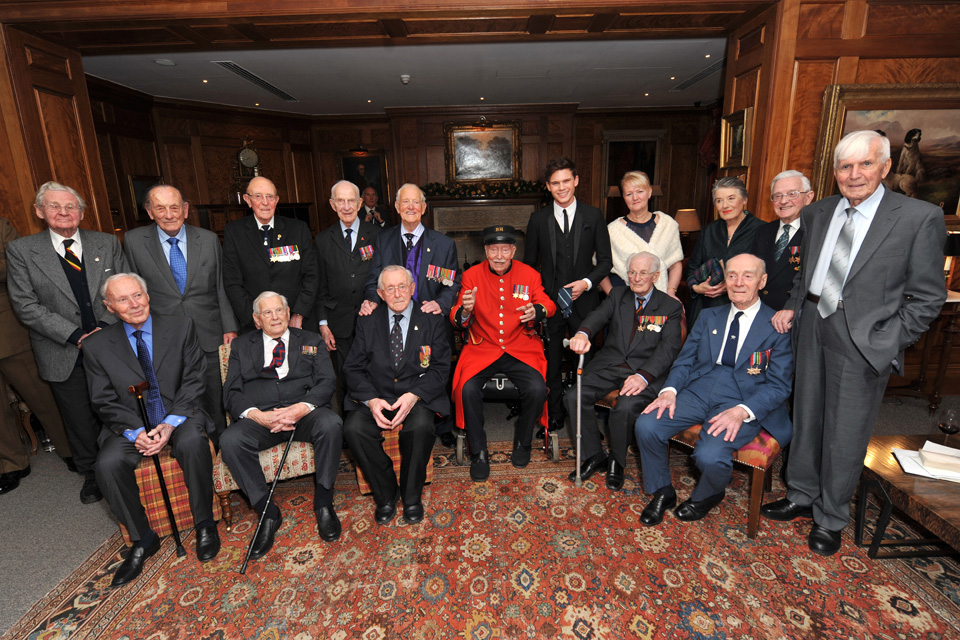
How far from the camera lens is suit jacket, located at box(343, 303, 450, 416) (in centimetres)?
292

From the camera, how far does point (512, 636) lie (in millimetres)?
2023

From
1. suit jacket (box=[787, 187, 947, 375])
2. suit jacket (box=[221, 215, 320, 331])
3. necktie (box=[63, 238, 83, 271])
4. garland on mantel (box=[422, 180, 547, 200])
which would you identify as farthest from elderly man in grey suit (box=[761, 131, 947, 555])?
garland on mantel (box=[422, 180, 547, 200])

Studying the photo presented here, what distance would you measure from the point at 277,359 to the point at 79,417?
156 cm

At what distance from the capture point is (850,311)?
2244mm

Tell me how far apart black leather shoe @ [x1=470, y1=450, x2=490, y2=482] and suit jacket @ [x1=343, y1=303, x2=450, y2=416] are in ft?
1.55

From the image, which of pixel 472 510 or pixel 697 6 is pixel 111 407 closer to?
pixel 472 510

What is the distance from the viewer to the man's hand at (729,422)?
8.29 feet

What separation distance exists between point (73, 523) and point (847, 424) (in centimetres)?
444

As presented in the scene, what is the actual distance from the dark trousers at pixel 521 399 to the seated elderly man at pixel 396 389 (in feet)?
0.79

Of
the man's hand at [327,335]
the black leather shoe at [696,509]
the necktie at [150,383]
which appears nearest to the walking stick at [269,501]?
the necktie at [150,383]

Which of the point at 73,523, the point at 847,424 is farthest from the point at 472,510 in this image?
the point at 73,523

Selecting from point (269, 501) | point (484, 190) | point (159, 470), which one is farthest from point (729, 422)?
point (484, 190)

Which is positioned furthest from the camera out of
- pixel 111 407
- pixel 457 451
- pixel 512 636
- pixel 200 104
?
pixel 200 104

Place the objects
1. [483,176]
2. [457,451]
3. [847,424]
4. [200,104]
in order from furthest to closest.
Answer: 1. [483,176]
2. [200,104]
3. [457,451]
4. [847,424]
